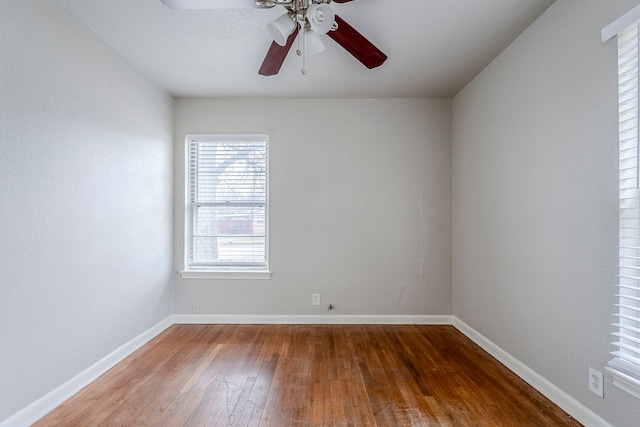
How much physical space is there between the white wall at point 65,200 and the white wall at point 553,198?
3.14 m

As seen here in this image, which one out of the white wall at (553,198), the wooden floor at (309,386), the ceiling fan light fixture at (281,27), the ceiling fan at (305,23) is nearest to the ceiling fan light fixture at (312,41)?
the ceiling fan at (305,23)

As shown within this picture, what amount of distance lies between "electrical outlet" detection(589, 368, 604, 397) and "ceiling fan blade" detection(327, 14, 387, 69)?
2110 millimetres

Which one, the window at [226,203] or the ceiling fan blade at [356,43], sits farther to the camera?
the window at [226,203]

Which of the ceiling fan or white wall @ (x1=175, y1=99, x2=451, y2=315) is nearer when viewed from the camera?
the ceiling fan

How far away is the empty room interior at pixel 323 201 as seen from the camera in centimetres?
183

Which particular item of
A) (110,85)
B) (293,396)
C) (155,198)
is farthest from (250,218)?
(293,396)

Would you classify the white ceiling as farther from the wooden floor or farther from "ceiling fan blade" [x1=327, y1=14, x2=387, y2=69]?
the wooden floor

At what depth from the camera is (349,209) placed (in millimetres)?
3682

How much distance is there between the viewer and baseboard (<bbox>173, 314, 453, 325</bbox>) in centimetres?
363

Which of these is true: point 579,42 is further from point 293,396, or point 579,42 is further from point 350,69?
point 293,396

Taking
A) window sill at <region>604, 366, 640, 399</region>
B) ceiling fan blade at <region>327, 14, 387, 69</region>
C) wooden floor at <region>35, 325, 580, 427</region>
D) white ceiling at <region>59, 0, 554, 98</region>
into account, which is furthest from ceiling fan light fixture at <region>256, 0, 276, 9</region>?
window sill at <region>604, 366, 640, 399</region>

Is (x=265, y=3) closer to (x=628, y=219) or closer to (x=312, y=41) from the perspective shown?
(x=312, y=41)

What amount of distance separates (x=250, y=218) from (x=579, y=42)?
10.1ft

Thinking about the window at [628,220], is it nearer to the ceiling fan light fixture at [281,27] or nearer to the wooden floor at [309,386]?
the wooden floor at [309,386]
